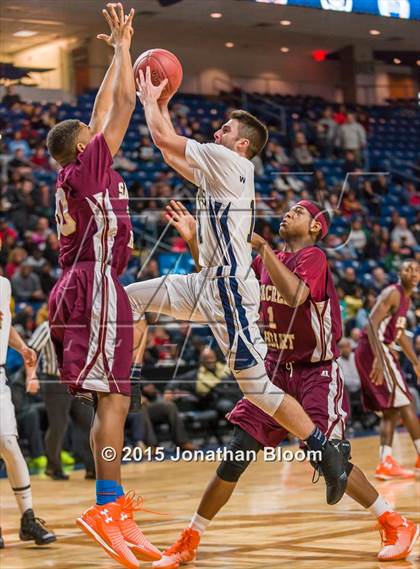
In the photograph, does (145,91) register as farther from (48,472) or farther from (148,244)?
(148,244)

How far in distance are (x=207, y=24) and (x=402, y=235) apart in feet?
11.9

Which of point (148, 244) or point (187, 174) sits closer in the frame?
point (187, 174)

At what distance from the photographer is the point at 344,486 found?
17.2ft

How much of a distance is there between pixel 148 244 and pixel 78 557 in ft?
18.7

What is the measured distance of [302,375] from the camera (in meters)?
5.73

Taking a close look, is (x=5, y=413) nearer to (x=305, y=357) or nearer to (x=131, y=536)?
(x=305, y=357)

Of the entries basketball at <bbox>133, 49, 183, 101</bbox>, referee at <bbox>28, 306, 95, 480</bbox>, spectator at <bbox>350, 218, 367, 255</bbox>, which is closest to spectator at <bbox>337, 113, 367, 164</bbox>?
spectator at <bbox>350, 218, 367, 255</bbox>

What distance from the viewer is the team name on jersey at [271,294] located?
5672 millimetres

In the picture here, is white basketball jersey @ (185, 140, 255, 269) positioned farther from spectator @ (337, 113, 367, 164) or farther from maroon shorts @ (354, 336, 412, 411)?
spectator @ (337, 113, 367, 164)

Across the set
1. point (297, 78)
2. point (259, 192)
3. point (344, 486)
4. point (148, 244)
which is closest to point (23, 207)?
point (148, 244)

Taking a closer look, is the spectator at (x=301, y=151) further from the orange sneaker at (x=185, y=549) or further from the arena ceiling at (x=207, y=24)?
the orange sneaker at (x=185, y=549)

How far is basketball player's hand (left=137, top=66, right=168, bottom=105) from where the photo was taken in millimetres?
4863

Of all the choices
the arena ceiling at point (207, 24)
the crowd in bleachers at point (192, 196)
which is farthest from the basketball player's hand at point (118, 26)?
the crowd in bleachers at point (192, 196)

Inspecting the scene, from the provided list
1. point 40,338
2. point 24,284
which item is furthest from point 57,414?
point 24,284
